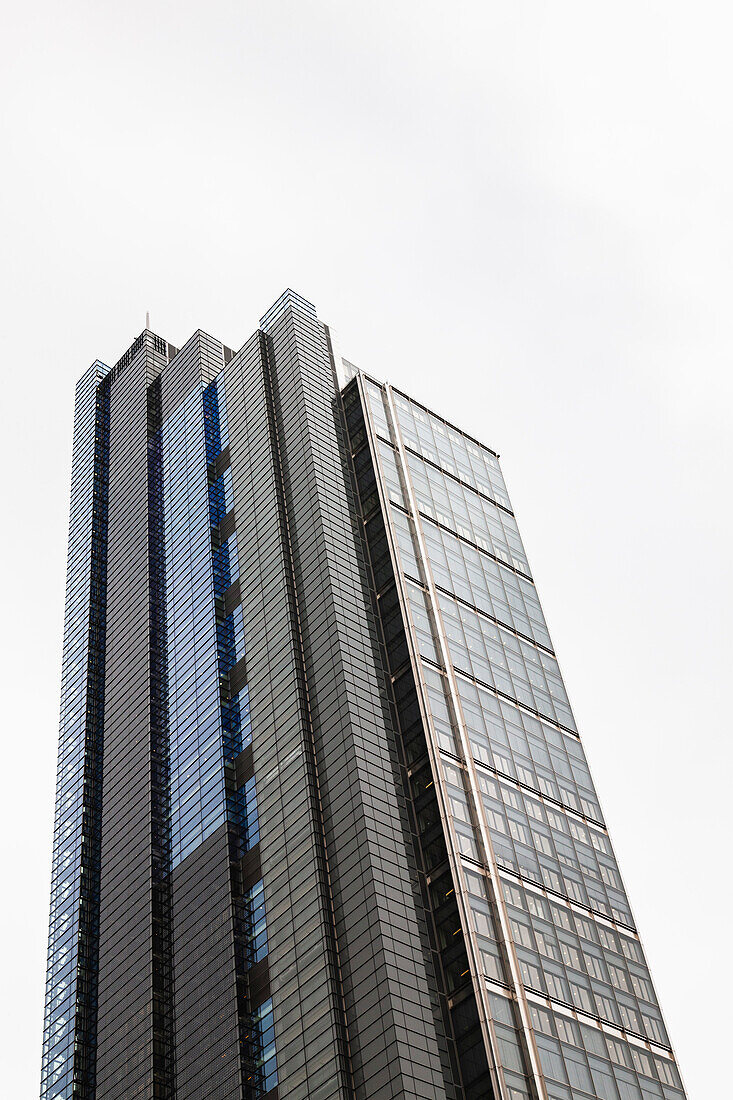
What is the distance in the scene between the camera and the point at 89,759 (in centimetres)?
14338

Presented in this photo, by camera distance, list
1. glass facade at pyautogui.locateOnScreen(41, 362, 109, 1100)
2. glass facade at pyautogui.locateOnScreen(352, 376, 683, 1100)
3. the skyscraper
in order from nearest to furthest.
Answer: the skyscraper < glass facade at pyautogui.locateOnScreen(352, 376, 683, 1100) < glass facade at pyautogui.locateOnScreen(41, 362, 109, 1100)

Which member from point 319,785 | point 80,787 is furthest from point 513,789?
point 80,787

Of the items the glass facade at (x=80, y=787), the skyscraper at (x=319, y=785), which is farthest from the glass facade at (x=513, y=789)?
the glass facade at (x=80, y=787)

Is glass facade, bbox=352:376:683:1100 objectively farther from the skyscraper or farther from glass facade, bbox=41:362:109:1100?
glass facade, bbox=41:362:109:1100

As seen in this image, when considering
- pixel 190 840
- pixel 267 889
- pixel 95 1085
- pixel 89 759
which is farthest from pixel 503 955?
pixel 89 759

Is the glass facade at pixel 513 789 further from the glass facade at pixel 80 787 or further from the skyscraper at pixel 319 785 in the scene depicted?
the glass facade at pixel 80 787

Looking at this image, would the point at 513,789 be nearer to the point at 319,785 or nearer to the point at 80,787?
the point at 319,785

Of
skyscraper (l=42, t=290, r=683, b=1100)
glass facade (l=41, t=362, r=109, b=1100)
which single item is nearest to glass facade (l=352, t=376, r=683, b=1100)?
skyscraper (l=42, t=290, r=683, b=1100)

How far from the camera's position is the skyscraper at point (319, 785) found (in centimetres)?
10019

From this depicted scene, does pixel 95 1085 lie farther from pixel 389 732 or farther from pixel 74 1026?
pixel 389 732

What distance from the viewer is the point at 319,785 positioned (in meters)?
112

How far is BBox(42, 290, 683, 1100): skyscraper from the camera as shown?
10019cm

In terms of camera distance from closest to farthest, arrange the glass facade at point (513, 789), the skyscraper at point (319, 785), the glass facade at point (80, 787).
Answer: the skyscraper at point (319, 785)
the glass facade at point (513, 789)
the glass facade at point (80, 787)

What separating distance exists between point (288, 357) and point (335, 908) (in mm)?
66906
